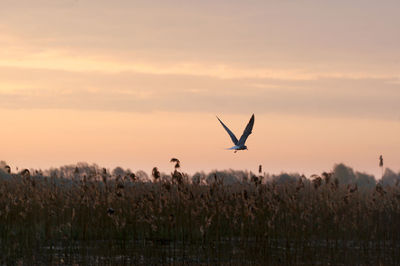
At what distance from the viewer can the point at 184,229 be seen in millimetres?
16672

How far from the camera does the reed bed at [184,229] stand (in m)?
13.9

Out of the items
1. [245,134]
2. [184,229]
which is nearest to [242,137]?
[245,134]

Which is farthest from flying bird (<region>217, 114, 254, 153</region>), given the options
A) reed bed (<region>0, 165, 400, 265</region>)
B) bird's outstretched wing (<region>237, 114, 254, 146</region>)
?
reed bed (<region>0, 165, 400, 265</region>)

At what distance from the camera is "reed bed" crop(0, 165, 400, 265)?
13.9 m

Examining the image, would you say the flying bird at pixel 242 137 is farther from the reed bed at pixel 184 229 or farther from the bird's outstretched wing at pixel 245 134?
the reed bed at pixel 184 229

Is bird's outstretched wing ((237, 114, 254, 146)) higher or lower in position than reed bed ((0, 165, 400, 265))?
higher

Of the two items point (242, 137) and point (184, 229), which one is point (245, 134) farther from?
point (184, 229)

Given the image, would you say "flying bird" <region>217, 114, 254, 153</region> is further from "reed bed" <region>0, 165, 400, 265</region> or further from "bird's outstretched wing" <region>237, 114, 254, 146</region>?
"reed bed" <region>0, 165, 400, 265</region>

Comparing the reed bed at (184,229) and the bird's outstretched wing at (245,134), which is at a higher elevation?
the bird's outstretched wing at (245,134)

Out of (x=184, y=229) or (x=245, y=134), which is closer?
(x=245, y=134)

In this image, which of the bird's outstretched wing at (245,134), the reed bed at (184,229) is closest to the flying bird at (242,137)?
the bird's outstretched wing at (245,134)

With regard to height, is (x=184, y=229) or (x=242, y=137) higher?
(x=242, y=137)

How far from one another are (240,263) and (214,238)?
3.55 meters

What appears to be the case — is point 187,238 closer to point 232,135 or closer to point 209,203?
point 209,203
